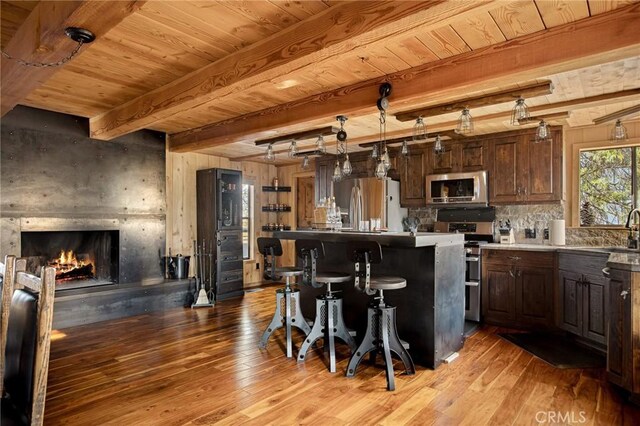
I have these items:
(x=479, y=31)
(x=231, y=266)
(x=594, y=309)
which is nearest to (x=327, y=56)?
(x=479, y=31)

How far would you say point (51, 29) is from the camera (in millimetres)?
2039

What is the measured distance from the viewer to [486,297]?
4.60 m

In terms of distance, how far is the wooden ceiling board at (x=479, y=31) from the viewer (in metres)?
2.26

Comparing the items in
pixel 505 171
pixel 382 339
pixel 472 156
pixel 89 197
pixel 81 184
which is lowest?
pixel 382 339

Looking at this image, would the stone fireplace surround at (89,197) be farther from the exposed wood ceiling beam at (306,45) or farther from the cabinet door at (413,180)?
the cabinet door at (413,180)

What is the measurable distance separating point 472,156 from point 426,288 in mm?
2651

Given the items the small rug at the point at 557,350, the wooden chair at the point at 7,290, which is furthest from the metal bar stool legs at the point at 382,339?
the wooden chair at the point at 7,290

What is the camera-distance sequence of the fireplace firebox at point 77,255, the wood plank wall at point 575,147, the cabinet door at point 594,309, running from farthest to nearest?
the fireplace firebox at point 77,255 < the wood plank wall at point 575,147 < the cabinet door at point 594,309

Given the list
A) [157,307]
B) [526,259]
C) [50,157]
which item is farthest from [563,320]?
[50,157]

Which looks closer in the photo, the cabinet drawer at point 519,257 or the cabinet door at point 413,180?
the cabinet drawer at point 519,257

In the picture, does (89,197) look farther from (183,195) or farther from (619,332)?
(619,332)

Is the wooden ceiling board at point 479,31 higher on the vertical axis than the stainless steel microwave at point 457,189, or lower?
higher

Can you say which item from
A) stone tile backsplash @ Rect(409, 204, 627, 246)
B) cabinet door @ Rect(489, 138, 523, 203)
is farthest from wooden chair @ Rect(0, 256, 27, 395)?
stone tile backsplash @ Rect(409, 204, 627, 246)

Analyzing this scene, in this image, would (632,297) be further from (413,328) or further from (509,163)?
(509,163)
